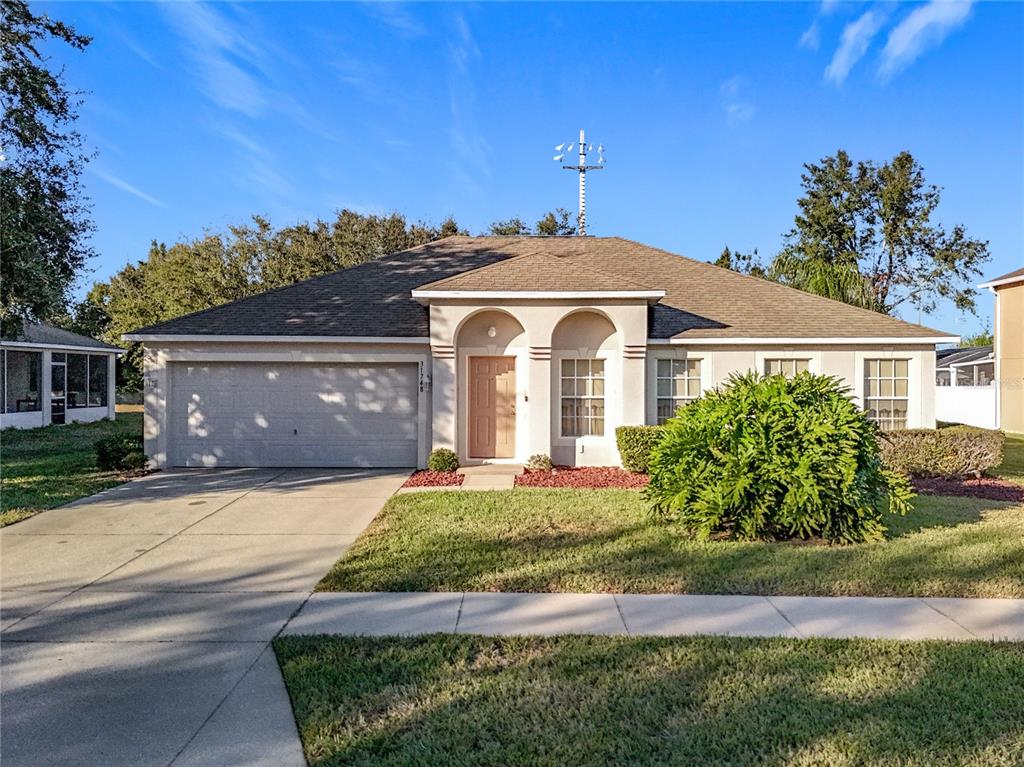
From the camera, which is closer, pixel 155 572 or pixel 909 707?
pixel 909 707

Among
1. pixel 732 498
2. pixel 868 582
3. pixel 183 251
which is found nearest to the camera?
pixel 868 582

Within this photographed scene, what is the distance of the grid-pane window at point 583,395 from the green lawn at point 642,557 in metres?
4.27

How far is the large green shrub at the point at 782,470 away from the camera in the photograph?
279 inches

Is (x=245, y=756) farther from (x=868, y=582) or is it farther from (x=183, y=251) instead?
(x=183, y=251)

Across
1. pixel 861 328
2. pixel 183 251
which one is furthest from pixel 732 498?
pixel 183 251

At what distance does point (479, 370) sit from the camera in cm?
1324

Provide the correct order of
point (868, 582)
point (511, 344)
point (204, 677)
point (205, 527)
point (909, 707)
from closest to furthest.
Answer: point (909, 707) → point (204, 677) → point (868, 582) → point (205, 527) → point (511, 344)

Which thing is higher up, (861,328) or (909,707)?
(861,328)

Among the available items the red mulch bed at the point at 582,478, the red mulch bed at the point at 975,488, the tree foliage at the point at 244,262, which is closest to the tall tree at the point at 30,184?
the red mulch bed at the point at 582,478

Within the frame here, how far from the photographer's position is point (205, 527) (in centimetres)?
824

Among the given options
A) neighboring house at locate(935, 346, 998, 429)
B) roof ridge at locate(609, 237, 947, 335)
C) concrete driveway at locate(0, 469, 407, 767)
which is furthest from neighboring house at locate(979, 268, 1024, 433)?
concrete driveway at locate(0, 469, 407, 767)

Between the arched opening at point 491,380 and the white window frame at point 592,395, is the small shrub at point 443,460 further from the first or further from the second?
the white window frame at point 592,395

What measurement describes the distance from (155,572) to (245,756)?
379cm

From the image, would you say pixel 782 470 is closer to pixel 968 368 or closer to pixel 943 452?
pixel 943 452
